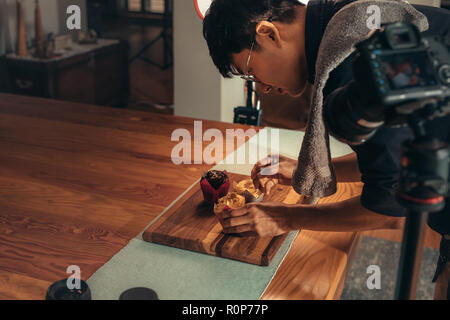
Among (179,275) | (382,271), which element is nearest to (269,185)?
(179,275)

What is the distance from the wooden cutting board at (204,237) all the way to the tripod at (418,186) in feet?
1.57

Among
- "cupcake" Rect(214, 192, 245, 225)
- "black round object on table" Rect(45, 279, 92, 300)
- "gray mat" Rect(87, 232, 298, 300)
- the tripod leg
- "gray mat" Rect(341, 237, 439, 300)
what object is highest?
the tripod leg

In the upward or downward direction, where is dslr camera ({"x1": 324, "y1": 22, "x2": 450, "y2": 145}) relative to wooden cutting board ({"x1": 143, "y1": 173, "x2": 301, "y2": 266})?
upward

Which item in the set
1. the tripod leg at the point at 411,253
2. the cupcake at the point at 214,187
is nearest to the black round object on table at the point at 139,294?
the cupcake at the point at 214,187

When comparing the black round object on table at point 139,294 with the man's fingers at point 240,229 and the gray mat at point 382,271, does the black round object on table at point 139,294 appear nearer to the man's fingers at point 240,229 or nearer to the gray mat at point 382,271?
the man's fingers at point 240,229

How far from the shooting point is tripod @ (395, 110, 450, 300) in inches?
23.1

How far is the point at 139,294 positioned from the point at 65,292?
14cm

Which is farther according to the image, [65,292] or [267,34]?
[267,34]

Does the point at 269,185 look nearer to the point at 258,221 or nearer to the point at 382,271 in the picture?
the point at 258,221

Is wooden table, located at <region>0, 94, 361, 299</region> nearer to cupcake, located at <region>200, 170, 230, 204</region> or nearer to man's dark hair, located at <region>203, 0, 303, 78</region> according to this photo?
cupcake, located at <region>200, 170, 230, 204</region>

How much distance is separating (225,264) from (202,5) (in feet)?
2.70

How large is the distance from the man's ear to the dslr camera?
466mm

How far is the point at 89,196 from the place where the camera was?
1.40 m

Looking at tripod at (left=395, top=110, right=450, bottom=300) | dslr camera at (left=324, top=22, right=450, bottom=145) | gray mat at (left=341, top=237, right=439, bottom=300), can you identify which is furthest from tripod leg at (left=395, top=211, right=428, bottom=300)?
gray mat at (left=341, top=237, right=439, bottom=300)
